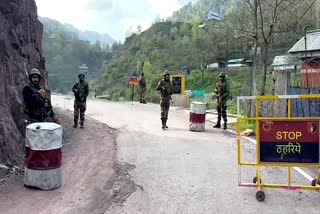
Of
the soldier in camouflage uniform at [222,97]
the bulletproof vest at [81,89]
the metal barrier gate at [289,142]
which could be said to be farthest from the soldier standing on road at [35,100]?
the soldier in camouflage uniform at [222,97]

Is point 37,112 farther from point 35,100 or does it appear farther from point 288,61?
point 288,61

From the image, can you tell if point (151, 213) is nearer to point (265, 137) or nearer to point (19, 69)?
point (265, 137)

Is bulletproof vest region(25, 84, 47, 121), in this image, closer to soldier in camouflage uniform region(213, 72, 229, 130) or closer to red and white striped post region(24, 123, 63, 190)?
red and white striped post region(24, 123, 63, 190)

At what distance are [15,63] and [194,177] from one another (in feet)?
19.8

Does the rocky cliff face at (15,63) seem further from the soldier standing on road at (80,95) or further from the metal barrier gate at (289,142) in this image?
the metal barrier gate at (289,142)

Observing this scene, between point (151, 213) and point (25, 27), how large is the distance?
931 centimetres

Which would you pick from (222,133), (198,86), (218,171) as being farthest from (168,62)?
(218,171)

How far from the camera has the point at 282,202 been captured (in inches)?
268

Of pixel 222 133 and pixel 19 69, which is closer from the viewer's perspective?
pixel 19 69

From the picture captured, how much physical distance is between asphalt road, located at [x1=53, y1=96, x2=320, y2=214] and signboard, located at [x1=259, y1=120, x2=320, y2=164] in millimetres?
669

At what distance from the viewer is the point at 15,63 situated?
11.1 meters

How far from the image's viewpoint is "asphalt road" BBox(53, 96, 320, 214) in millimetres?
6566

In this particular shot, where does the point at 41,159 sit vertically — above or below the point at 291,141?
below

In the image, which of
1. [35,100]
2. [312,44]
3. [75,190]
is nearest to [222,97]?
[312,44]
